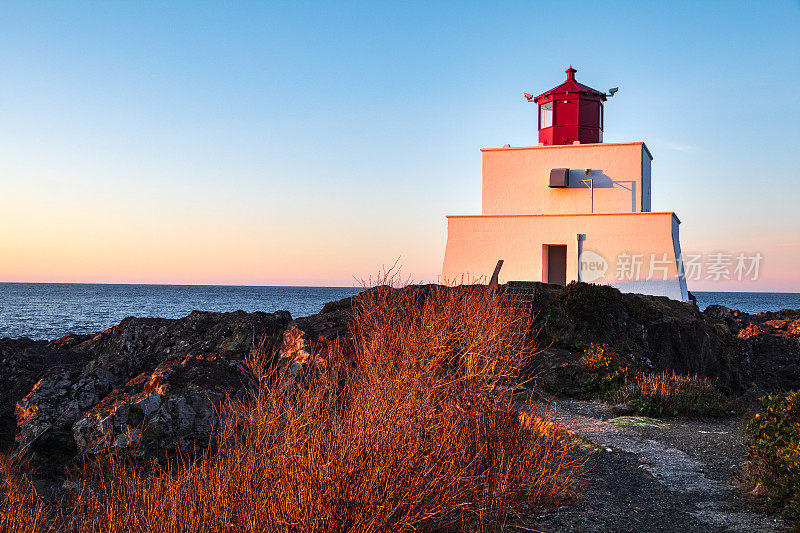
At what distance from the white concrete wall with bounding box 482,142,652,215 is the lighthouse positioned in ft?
0.13

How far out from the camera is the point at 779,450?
17.8 feet

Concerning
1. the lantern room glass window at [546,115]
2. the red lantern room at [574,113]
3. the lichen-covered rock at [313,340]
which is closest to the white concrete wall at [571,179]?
the red lantern room at [574,113]

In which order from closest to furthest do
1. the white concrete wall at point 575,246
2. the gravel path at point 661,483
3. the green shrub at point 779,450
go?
Result: 1. the gravel path at point 661,483
2. the green shrub at point 779,450
3. the white concrete wall at point 575,246

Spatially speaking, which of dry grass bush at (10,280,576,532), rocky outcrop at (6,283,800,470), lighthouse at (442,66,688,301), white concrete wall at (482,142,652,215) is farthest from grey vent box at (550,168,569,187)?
dry grass bush at (10,280,576,532)

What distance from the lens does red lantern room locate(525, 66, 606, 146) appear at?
2659cm

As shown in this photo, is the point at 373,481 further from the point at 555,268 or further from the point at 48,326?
the point at 48,326

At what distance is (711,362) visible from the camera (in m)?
17.5

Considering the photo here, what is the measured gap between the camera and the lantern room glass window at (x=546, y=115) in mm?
27375

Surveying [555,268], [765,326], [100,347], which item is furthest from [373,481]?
[765,326]

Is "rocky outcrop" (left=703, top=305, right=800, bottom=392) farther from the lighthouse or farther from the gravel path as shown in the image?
the gravel path

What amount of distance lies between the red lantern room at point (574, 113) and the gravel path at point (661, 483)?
1945cm

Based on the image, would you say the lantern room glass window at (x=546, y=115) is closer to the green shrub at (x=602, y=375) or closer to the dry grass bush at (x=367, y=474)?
the green shrub at (x=602, y=375)

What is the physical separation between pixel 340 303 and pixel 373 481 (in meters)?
11.8

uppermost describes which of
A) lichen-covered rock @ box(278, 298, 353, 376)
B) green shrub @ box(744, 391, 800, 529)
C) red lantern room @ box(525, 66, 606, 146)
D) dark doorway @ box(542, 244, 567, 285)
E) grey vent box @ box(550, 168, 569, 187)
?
red lantern room @ box(525, 66, 606, 146)
